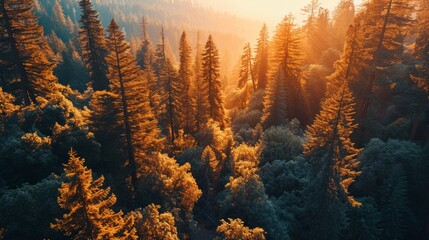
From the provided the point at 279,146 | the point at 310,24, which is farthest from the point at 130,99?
the point at 310,24

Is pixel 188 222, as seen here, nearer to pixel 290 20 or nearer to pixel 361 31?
pixel 361 31

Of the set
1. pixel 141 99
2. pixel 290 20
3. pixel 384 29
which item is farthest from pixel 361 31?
pixel 141 99

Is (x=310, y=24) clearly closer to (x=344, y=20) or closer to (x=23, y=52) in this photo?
(x=344, y=20)

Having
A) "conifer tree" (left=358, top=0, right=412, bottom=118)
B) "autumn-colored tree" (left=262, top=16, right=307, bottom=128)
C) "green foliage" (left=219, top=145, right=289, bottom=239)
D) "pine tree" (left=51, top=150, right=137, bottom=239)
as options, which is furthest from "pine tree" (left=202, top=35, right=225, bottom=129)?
"pine tree" (left=51, top=150, right=137, bottom=239)

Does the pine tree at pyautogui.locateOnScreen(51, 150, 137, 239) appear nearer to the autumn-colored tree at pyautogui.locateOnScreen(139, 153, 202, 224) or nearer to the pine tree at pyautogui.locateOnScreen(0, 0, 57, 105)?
the autumn-colored tree at pyautogui.locateOnScreen(139, 153, 202, 224)

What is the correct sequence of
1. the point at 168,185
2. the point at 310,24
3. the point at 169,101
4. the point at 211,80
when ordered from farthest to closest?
the point at 310,24 → the point at 211,80 → the point at 169,101 → the point at 168,185

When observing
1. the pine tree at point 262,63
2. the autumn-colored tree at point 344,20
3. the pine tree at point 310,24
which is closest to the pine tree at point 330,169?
the pine tree at point 262,63

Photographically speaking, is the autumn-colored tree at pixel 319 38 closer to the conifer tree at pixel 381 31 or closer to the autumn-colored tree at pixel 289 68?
the autumn-colored tree at pixel 289 68
